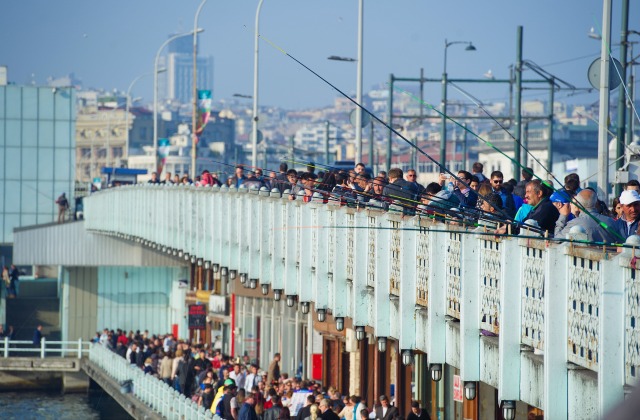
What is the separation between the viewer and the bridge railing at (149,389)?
3006cm

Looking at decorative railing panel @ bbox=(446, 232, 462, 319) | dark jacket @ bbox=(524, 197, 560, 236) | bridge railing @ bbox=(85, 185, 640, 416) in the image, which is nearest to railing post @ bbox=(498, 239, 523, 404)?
bridge railing @ bbox=(85, 185, 640, 416)

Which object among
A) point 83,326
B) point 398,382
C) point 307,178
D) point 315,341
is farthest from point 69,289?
point 307,178

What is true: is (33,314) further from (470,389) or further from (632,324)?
(632,324)

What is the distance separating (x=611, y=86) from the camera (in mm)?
21875

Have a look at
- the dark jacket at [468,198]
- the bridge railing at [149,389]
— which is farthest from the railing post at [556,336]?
the bridge railing at [149,389]

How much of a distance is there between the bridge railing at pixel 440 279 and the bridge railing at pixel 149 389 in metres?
2.97

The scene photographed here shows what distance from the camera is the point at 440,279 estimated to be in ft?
52.2

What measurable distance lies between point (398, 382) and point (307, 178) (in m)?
8.49

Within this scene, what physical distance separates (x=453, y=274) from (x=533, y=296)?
276cm

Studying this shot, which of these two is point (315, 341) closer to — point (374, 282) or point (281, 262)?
point (281, 262)

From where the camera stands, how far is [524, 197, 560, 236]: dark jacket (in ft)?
42.5

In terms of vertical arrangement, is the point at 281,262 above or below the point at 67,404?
above

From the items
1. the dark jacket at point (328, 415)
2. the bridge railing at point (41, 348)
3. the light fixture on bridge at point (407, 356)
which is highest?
the light fixture on bridge at point (407, 356)

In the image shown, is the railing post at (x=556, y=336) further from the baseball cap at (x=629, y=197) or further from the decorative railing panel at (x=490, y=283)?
the decorative railing panel at (x=490, y=283)
